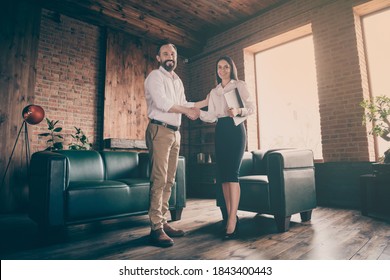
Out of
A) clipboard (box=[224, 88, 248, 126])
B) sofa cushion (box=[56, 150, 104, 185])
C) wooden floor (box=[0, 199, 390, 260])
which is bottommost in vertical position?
wooden floor (box=[0, 199, 390, 260])

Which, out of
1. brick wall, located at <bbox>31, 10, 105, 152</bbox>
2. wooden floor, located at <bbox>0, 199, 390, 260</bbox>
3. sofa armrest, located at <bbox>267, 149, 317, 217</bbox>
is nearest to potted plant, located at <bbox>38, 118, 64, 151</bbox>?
brick wall, located at <bbox>31, 10, 105, 152</bbox>

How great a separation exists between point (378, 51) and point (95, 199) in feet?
13.8

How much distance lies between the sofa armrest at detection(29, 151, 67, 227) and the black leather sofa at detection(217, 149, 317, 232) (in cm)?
143

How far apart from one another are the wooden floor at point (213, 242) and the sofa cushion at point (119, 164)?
1.83 ft

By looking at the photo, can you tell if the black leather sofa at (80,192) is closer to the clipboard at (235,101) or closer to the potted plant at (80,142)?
the clipboard at (235,101)

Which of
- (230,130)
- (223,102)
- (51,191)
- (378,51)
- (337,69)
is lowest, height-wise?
(51,191)

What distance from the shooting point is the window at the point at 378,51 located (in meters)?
3.64

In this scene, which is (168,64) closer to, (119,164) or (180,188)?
(180,188)

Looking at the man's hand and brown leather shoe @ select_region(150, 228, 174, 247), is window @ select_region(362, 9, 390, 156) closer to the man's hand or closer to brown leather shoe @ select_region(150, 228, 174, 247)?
the man's hand

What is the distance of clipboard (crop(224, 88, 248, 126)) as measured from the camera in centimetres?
207

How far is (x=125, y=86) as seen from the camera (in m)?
5.05

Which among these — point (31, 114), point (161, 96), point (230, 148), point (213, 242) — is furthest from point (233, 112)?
point (31, 114)

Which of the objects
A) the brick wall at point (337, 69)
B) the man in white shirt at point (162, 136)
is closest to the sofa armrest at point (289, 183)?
the man in white shirt at point (162, 136)

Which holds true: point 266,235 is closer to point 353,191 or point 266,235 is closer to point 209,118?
point 209,118
